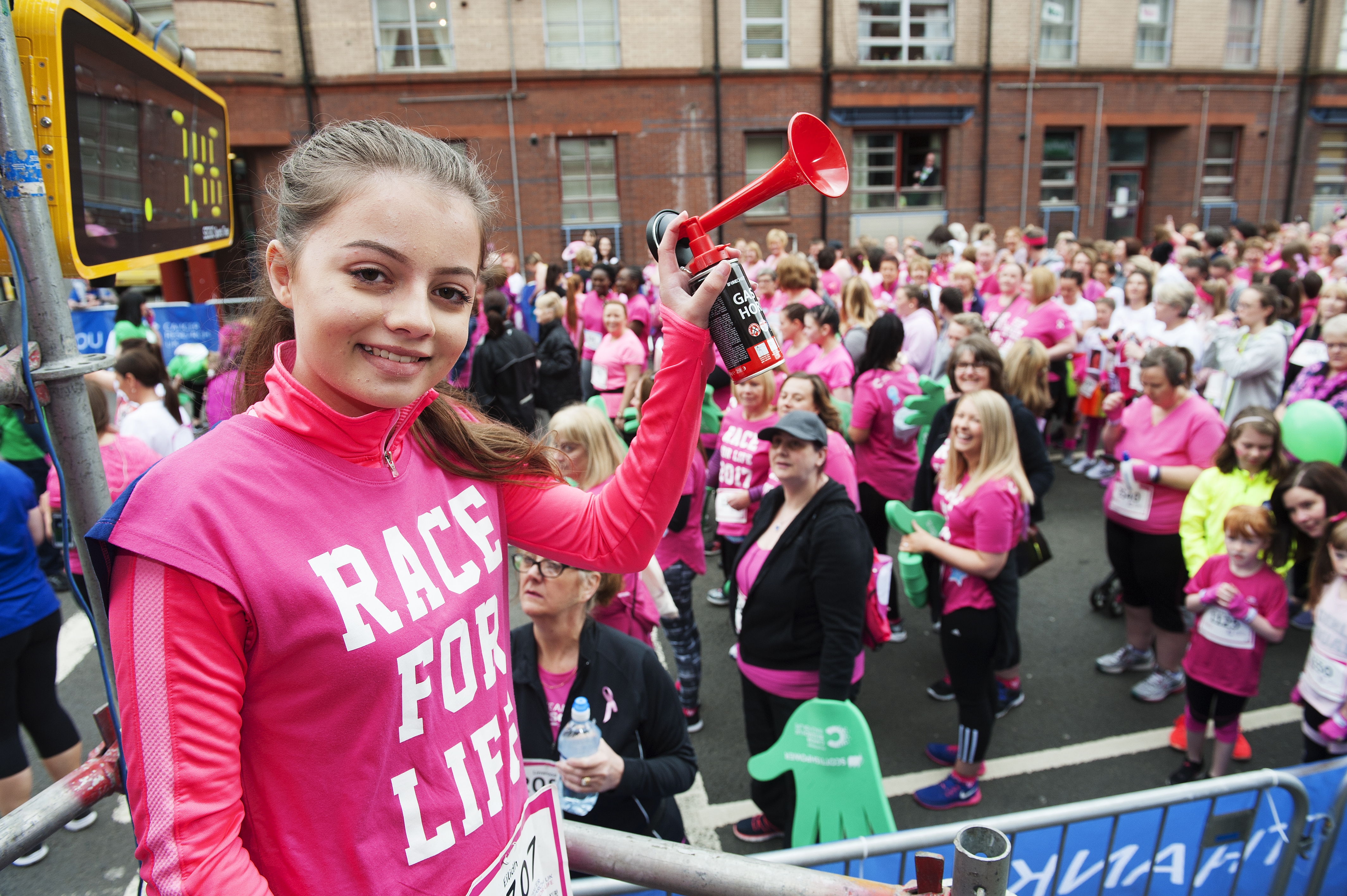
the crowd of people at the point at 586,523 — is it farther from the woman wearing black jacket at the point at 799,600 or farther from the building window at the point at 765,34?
the building window at the point at 765,34

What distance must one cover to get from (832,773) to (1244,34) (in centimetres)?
2443

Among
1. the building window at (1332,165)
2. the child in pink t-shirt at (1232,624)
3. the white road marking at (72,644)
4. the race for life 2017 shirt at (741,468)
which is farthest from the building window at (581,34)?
the building window at (1332,165)

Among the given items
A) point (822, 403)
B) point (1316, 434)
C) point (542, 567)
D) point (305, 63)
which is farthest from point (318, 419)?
point (305, 63)

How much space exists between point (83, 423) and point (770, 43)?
18.8 meters

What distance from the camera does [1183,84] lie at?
19.4m

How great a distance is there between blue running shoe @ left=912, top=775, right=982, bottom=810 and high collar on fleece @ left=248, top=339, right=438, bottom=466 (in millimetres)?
3213

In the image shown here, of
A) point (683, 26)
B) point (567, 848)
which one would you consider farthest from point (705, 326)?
point (683, 26)

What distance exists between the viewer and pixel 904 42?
1809cm

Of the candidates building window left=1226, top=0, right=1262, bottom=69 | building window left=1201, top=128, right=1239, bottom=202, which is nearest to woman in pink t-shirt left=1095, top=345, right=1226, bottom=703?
building window left=1201, top=128, right=1239, bottom=202

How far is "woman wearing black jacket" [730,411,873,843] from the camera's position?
9.78ft

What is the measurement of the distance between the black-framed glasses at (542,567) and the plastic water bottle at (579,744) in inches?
13.9

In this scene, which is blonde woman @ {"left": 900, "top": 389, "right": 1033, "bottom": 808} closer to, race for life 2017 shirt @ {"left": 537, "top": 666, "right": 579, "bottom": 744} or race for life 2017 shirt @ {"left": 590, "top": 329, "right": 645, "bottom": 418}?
race for life 2017 shirt @ {"left": 537, "top": 666, "right": 579, "bottom": 744}

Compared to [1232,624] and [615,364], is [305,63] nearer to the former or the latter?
[615,364]

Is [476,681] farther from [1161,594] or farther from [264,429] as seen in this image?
[1161,594]
